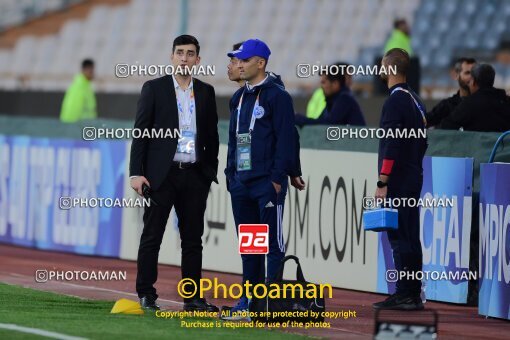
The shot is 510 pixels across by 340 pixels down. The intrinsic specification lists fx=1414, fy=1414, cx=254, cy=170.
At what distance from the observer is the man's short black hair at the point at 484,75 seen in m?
13.1

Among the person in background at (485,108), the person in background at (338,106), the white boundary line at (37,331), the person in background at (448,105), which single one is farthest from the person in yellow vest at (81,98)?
the white boundary line at (37,331)

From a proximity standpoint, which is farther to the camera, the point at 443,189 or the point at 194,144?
the point at 443,189

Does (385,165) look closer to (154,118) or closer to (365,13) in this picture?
(154,118)

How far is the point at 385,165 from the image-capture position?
1102 cm

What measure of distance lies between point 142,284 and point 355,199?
9.72ft

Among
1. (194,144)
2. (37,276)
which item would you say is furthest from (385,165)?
(37,276)

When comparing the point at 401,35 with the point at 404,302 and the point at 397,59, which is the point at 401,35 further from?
the point at 404,302

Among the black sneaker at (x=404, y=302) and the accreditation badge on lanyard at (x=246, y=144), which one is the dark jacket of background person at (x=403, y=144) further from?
the accreditation badge on lanyard at (x=246, y=144)

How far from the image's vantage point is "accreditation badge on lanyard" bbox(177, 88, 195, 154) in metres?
10.9

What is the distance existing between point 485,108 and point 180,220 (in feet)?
11.8

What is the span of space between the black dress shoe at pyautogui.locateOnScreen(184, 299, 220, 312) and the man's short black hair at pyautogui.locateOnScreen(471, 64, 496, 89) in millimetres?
3826

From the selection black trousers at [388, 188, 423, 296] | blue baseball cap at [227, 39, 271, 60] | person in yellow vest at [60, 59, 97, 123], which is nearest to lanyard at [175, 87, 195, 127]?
blue baseball cap at [227, 39, 271, 60]

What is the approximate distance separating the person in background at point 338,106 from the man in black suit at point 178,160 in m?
3.63

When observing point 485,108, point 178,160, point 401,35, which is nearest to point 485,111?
point 485,108
